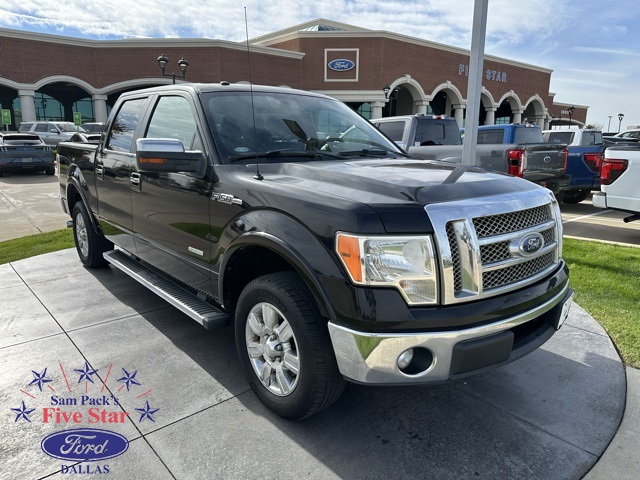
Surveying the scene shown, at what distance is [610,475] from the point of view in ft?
7.59

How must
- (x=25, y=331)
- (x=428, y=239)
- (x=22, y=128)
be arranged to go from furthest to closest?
(x=22, y=128)
(x=25, y=331)
(x=428, y=239)

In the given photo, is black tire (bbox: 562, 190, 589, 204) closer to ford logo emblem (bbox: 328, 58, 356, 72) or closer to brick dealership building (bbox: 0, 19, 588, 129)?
brick dealership building (bbox: 0, 19, 588, 129)

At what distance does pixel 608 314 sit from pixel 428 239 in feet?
→ 10.2

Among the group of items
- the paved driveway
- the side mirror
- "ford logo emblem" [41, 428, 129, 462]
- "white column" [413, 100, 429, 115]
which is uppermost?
"white column" [413, 100, 429, 115]

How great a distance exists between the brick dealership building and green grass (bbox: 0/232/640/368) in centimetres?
2401

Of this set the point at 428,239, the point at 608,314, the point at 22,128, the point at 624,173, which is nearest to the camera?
the point at 428,239

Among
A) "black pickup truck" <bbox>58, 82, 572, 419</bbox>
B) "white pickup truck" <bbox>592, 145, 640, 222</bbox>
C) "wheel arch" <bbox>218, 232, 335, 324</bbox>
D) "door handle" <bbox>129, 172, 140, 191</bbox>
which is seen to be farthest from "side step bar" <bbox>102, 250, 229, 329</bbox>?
"white pickup truck" <bbox>592, 145, 640, 222</bbox>

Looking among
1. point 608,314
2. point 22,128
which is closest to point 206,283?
point 608,314

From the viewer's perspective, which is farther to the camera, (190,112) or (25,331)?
(25,331)

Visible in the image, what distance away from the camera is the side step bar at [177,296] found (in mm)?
3013

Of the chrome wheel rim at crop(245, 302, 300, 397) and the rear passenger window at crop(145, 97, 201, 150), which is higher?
the rear passenger window at crop(145, 97, 201, 150)

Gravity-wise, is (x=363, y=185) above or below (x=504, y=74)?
below

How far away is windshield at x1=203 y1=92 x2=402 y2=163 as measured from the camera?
10.4ft

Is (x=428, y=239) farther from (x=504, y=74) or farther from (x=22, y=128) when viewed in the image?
(x=504, y=74)
